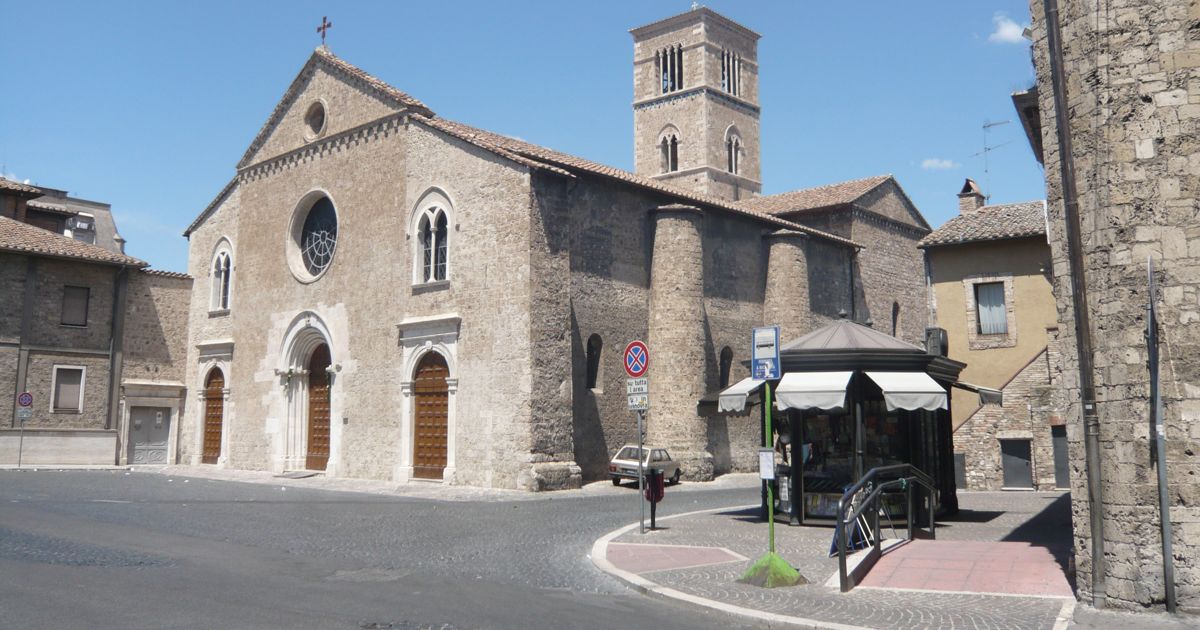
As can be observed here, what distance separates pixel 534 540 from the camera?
12570 millimetres

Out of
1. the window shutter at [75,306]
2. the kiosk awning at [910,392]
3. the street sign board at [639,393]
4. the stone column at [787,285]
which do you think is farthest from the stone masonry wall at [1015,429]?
the window shutter at [75,306]

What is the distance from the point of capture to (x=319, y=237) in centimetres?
2834

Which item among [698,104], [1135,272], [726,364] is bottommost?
[1135,272]

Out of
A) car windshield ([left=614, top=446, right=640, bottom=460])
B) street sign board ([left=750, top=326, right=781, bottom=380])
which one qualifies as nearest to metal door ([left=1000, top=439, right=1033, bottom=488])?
car windshield ([left=614, top=446, right=640, bottom=460])

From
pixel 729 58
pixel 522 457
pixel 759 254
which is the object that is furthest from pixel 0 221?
pixel 729 58

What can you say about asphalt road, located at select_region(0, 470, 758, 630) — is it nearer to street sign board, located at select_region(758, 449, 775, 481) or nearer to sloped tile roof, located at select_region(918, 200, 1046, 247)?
street sign board, located at select_region(758, 449, 775, 481)

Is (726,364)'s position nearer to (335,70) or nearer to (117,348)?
(335,70)

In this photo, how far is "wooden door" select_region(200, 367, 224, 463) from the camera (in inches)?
1203

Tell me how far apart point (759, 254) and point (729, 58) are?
30.8m

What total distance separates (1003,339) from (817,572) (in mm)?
13519

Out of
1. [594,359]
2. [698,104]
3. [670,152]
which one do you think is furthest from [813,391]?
[670,152]

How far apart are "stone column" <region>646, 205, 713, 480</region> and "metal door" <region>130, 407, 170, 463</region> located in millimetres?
18181

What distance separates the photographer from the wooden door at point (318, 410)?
26891 mm

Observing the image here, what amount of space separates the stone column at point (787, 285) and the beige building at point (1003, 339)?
775 centimetres
